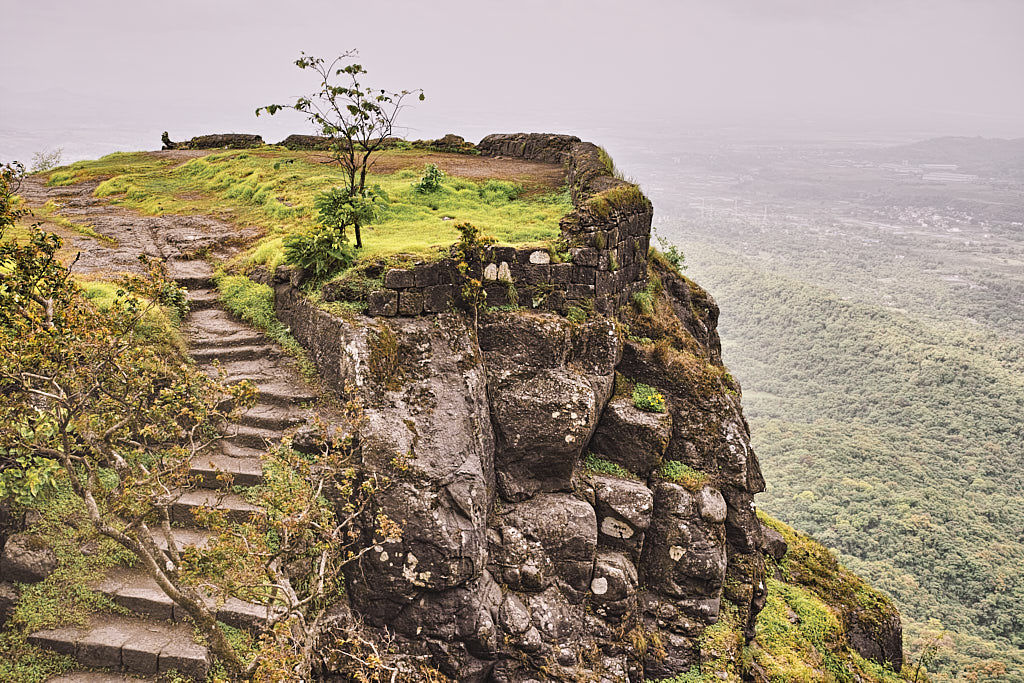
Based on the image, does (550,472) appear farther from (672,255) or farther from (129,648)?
(672,255)

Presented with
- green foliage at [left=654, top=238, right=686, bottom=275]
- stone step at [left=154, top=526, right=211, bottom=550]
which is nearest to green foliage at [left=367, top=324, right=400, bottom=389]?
stone step at [left=154, top=526, right=211, bottom=550]

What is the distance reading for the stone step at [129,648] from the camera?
8.32 meters

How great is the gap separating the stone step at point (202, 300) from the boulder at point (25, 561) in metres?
5.40

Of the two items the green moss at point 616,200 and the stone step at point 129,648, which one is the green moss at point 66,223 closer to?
the stone step at point 129,648

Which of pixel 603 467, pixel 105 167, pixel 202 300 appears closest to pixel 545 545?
pixel 603 467

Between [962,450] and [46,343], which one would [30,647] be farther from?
[962,450]

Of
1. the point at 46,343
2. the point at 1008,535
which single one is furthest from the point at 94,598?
the point at 1008,535

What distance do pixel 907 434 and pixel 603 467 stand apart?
204ft

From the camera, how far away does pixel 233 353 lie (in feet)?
40.0

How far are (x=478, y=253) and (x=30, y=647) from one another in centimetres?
867

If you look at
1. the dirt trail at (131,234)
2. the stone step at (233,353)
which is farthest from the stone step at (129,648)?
the dirt trail at (131,234)

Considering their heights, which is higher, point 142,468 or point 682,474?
point 142,468

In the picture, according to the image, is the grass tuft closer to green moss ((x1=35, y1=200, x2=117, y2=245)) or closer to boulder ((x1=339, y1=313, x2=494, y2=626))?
boulder ((x1=339, y1=313, x2=494, y2=626))

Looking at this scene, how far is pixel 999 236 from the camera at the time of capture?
161000 millimetres
